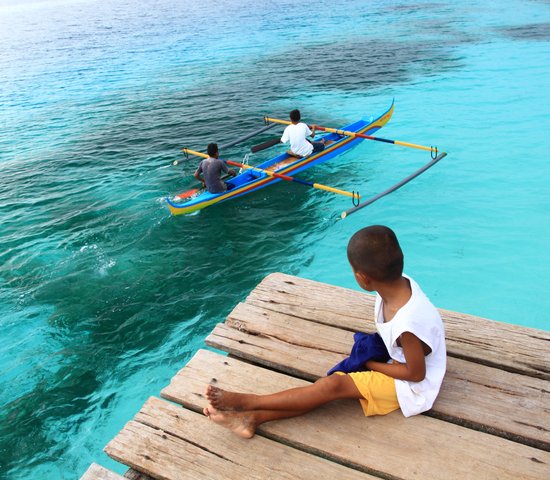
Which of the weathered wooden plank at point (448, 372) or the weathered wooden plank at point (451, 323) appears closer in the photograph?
the weathered wooden plank at point (448, 372)

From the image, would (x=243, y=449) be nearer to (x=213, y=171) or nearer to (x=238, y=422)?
(x=238, y=422)

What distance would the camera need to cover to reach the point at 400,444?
97.0 inches

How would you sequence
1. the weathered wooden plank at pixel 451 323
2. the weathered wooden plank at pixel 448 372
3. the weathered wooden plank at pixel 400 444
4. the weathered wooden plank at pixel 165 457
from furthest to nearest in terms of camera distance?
the weathered wooden plank at pixel 451 323 → the weathered wooden plank at pixel 448 372 → the weathered wooden plank at pixel 165 457 → the weathered wooden plank at pixel 400 444

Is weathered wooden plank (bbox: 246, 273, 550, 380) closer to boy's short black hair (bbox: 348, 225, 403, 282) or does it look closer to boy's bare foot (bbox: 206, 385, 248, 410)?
boy's short black hair (bbox: 348, 225, 403, 282)

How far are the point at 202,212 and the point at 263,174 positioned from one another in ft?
4.97

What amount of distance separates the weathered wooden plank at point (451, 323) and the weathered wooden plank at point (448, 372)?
8cm

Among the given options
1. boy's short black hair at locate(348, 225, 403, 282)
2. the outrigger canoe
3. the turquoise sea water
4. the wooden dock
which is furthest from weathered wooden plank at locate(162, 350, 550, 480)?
the outrigger canoe

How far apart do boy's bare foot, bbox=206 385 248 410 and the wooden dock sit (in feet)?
0.60

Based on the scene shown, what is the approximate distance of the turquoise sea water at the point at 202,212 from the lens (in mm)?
5906

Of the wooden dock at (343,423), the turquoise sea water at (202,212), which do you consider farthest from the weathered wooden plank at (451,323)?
the turquoise sea water at (202,212)

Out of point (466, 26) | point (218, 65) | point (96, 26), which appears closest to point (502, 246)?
point (218, 65)

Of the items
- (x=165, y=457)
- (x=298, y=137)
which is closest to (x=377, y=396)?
(x=165, y=457)

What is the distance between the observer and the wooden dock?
7.79 ft

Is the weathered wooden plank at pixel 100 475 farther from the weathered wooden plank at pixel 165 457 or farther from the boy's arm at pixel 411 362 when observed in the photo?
the boy's arm at pixel 411 362
